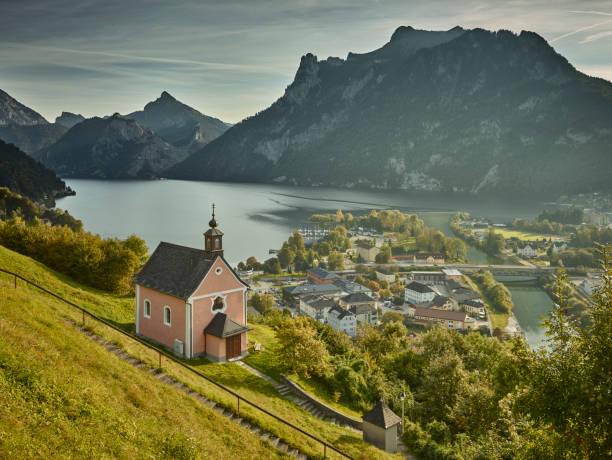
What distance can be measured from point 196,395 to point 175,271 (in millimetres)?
11141

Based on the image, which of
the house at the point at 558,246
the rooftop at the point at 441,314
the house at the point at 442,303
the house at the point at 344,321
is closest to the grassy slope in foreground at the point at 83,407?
the house at the point at 344,321

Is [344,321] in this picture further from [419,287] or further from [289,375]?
[289,375]

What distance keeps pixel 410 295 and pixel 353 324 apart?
21358mm

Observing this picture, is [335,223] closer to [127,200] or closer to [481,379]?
[127,200]

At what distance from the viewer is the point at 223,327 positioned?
23.2m

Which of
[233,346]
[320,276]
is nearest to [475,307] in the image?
[320,276]

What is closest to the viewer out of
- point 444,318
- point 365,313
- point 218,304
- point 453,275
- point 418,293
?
point 218,304

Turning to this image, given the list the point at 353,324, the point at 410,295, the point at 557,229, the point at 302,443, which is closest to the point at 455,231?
the point at 557,229

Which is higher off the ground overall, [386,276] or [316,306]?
[386,276]

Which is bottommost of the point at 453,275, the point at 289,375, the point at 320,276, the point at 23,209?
the point at 320,276

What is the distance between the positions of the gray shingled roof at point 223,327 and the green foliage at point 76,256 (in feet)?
41.8

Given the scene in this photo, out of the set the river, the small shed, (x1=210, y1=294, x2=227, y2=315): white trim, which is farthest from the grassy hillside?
the river

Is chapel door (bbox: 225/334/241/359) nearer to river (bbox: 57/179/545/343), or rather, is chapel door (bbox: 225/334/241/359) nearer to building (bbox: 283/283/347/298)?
building (bbox: 283/283/347/298)

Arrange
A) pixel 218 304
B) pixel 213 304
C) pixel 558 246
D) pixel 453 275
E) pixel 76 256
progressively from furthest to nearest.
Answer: pixel 558 246 < pixel 453 275 < pixel 76 256 < pixel 218 304 < pixel 213 304
